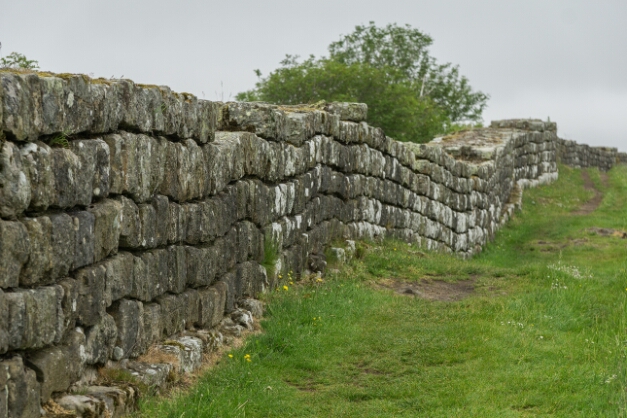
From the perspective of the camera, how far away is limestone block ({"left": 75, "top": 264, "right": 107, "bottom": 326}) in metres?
6.25

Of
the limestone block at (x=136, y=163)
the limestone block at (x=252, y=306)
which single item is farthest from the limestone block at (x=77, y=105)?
the limestone block at (x=252, y=306)

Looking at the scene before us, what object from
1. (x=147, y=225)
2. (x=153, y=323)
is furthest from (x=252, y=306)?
(x=147, y=225)

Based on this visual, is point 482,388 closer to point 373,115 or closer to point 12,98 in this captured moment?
point 12,98

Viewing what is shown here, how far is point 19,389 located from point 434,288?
8331mm

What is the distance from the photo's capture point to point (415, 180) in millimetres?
17312

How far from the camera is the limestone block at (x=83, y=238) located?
6.16 m

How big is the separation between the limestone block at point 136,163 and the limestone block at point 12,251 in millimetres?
1395

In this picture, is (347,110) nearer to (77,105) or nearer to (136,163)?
(136,163)

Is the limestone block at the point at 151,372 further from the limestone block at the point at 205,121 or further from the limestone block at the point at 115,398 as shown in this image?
the limestone block at the point at 205,121

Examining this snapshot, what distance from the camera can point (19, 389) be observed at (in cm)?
538

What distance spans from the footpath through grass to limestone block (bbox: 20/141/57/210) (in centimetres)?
175

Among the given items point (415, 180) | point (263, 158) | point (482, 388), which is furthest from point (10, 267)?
point (415, 180)

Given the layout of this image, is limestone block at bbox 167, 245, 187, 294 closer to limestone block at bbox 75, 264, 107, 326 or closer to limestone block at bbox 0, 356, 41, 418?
limestone block at bbox 75, 264, 107, 326

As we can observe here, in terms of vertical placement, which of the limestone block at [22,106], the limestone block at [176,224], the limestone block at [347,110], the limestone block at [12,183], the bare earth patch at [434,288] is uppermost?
the limestone block at [347,110]
